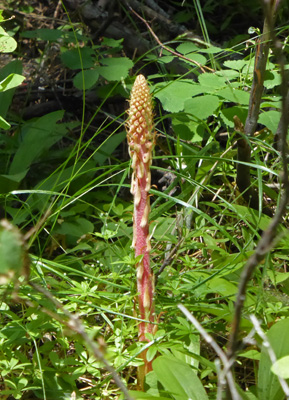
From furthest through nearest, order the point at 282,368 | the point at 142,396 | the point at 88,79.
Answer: the point at 88,79 < the point at 142,396 < the point at 282,368

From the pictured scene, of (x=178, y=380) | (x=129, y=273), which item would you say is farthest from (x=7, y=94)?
(x=178, y=380)

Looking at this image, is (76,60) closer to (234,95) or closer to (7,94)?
(7,94)

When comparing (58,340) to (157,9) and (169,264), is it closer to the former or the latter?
(169,264)

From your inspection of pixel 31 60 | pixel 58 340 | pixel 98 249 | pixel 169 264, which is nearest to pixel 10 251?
pixel 58 340

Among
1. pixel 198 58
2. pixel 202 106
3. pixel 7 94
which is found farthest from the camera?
pixel 7 94

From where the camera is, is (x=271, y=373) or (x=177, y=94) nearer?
(x=271, y=373)

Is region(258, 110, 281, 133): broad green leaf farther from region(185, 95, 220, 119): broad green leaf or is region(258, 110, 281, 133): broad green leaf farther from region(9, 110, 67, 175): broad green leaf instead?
region(9, 110, 67, 175): broad green leaf
